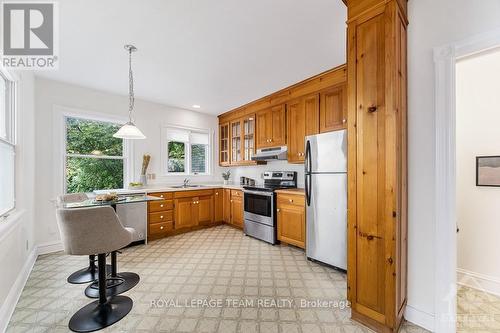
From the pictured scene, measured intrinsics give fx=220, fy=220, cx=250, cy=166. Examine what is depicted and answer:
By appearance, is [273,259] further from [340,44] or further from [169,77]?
[169,77]

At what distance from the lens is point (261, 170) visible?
4918 millimetres

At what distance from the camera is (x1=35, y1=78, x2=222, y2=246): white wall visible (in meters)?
3.38

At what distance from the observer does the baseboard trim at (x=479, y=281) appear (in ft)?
7.09

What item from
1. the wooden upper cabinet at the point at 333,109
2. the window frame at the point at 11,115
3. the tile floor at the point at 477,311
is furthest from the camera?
the wooden upper cabinet at the point at 333,109

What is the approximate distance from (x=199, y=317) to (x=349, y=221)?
5.00 feet

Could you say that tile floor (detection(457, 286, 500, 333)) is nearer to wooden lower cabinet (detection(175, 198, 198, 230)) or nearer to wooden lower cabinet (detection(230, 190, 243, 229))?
wooden lower cabinet (detection(230, 190, 243, 229))

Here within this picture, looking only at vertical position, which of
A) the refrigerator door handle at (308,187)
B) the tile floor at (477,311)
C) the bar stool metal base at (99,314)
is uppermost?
the refrigerator door handle at (308,187)

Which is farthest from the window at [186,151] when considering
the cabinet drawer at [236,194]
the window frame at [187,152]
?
the cabinet drawer at [236,194]

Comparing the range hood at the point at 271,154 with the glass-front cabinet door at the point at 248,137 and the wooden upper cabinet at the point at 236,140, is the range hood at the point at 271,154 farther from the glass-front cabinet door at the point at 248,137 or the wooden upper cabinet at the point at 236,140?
the wooden upper cabinet at the point at 236,140

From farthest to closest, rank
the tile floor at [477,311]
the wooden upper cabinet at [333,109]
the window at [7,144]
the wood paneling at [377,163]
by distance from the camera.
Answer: the wooden upper cabinet at [333,109]
the window at [7,144]
the tile floor at [477,311]
the wood paneling at [377,163]

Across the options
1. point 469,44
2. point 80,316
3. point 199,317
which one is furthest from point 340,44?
point 80,316

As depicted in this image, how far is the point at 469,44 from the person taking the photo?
1.55 meters

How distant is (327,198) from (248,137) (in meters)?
2.48

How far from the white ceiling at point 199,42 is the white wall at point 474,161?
140cm
